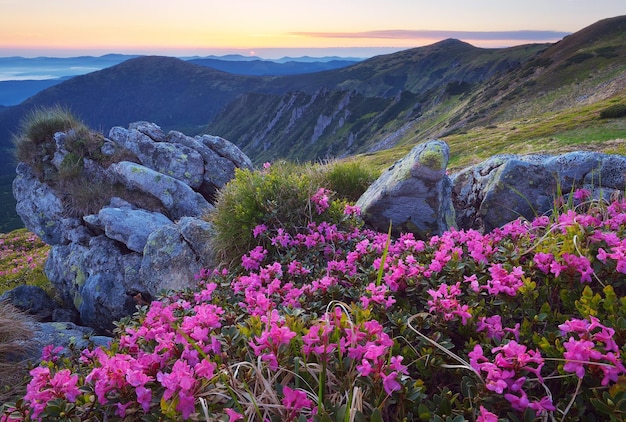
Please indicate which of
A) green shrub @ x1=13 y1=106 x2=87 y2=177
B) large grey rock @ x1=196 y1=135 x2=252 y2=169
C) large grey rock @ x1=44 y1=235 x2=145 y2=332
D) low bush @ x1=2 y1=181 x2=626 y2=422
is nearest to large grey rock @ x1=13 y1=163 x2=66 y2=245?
green shrub @ x1=13 y1=106 x2=87 y2=177

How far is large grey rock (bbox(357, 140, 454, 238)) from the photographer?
924 centimetres

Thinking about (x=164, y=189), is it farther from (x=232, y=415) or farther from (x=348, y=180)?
(x=232, y=415)

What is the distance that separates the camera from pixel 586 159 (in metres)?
9.96

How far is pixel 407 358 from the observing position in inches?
110

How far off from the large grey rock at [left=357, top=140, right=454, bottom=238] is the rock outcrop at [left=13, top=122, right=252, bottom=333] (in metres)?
4.11

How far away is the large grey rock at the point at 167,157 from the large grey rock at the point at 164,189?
184 cm

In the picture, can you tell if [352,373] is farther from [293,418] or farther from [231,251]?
[231,251]

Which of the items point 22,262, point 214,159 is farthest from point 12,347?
point 22,262

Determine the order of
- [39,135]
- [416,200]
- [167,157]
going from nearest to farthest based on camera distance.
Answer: [416,200] < [167,157] < [39,135]

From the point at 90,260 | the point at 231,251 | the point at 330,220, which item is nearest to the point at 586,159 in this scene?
the point at 330,220

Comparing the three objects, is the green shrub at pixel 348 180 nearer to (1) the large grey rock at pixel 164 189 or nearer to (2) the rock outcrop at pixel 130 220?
(2) the rock outcrop at pixel 130 220

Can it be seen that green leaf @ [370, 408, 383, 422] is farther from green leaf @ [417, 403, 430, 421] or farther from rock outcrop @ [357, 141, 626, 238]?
rock outcrop @ [357, 141, 626, 238]

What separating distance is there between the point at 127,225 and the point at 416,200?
8.46 meters

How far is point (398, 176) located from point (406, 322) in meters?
6.91
